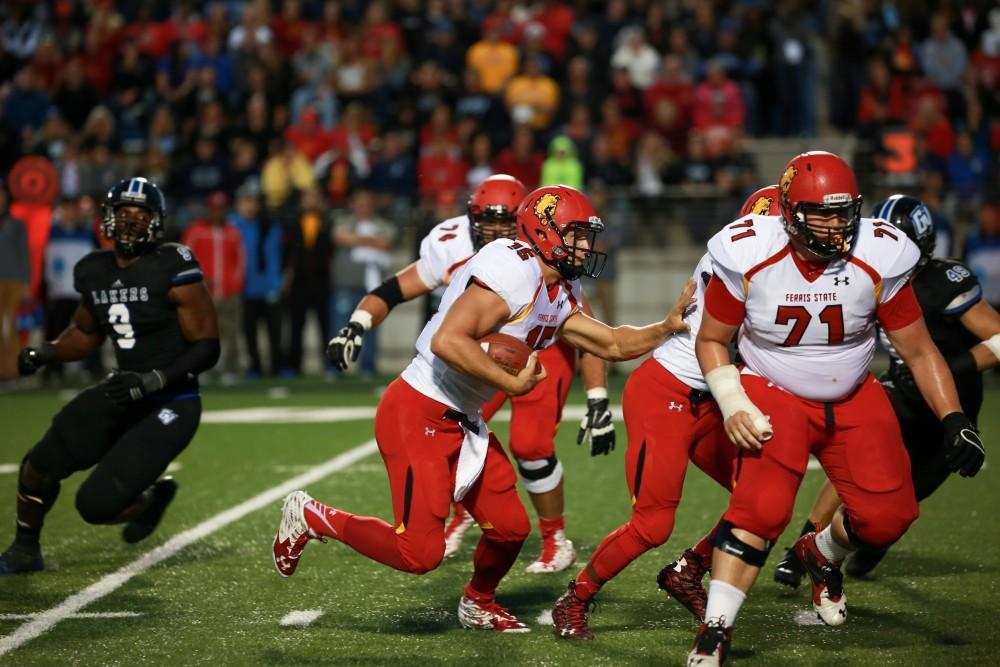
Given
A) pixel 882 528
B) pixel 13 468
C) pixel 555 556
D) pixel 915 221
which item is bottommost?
pixel 13 468

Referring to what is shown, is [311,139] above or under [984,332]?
above

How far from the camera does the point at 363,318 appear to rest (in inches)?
233

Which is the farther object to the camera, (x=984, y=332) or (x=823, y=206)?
(x=984, y=332)

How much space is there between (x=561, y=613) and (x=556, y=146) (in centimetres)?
871

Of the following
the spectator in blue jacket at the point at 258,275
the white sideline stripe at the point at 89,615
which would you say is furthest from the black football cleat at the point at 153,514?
the spectator in blue jacket at the point at 258,275

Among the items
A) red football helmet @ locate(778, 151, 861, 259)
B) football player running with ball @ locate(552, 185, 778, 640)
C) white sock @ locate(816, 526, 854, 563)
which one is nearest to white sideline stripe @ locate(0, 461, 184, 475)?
football player running with ball @ locate(552, 185, 778, 640)

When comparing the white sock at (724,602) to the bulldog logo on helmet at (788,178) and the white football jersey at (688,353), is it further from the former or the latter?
the bulldog logo on helmet at (788,178)

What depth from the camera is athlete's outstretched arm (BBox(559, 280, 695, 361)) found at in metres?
5.16

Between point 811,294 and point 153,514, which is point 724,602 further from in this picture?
point 153,514

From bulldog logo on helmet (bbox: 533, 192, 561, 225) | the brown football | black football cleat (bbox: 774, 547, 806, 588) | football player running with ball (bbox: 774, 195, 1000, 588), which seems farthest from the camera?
black football cleat (bbox: 774, 547, 806, 588)

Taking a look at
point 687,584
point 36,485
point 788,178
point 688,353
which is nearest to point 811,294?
point 788,178

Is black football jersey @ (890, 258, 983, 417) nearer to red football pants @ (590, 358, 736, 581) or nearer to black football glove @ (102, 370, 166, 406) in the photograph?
red football pants @ (590, 358, 736, 581)

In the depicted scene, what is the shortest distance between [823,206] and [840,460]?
0.86m

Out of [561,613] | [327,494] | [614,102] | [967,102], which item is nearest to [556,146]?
[614,102]
